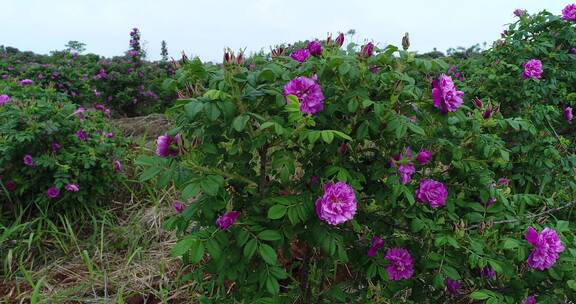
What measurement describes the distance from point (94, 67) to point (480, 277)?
17.7 feet

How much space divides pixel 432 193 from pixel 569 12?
7.99ft

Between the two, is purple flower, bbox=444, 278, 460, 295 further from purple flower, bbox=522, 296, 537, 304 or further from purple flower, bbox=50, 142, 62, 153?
purple flower, bbox=50, 142, 62, 153

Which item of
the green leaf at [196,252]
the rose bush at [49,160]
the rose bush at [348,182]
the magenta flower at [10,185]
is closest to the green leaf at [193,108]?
the rose bush at [348,182]

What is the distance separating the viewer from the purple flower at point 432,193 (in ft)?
4.84

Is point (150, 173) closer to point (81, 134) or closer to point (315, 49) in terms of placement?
point (315, 49)

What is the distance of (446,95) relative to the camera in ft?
Answer: 4.54

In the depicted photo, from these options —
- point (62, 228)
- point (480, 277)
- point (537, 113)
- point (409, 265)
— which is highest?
point (537, 113)

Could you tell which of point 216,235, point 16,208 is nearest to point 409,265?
point 216,235

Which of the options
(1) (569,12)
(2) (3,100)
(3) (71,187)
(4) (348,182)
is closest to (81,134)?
(3) (71,187)

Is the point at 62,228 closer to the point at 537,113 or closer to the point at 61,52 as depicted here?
the point at 537,113

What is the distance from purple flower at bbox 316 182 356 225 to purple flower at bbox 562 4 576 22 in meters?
2.70

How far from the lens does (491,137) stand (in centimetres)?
157

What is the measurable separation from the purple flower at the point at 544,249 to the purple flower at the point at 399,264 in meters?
0.36

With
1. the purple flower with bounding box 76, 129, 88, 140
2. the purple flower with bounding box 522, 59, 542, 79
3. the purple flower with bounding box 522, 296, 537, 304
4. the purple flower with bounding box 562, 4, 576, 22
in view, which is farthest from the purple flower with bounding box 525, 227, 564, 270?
the purple flower with bounding box 76, 129, 88, 140
